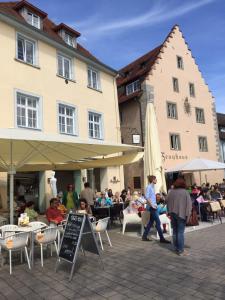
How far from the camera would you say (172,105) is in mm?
24625

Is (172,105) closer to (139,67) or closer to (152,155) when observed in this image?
(139,67)

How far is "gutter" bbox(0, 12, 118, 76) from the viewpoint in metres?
13.5

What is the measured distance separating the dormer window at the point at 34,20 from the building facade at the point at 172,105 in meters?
9.24

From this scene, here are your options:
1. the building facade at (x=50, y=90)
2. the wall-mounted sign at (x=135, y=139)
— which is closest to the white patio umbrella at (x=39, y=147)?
the building facade at (x=50, y=90)

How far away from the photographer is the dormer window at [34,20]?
15883mm

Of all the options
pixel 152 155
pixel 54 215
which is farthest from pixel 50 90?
pixel 54 215

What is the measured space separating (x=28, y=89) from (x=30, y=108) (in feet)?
2.86

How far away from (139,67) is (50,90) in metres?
13.6

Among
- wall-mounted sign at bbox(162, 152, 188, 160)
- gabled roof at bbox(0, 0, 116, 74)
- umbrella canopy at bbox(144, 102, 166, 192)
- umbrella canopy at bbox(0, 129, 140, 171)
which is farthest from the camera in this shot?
wall-mounted sign at bbox(162, 152, 188, 160)

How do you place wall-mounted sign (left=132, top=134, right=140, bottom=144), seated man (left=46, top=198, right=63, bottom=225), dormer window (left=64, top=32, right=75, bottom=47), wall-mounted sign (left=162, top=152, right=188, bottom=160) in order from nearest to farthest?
seated man (left=46, top=198, right=63, bottom=225)
dormer window (left=64, top=32, right=75, bottom=47)
wall-mounted sign (left=132, top=134, right=140, bottom=144)
wall-mounted sign (left=162, top=152, right=188, bottom=160)

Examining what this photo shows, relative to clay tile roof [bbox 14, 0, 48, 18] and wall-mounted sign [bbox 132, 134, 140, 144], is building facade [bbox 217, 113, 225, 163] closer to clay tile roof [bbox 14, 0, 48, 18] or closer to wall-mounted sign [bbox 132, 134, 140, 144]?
wall-mounted sign [bbox 132, 134, 140, 144]

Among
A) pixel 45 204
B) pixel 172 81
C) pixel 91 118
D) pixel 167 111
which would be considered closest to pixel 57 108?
pixel 91 118

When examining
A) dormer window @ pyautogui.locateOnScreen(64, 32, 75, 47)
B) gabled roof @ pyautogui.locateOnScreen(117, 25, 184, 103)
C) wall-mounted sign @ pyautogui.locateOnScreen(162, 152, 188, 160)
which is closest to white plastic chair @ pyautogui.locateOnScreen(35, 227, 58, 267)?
dormer window @ pyautogui.locateOnScreen(64, 32, 75, 47)

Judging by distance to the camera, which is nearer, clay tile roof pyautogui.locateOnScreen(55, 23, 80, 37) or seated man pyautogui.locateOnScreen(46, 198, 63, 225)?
seated man pyautogui.locateOnScreen(46, 198, 63, 225)
